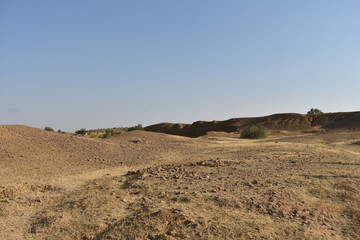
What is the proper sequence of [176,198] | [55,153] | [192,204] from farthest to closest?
1. [55,153]
2. [176,198]
3. [192,204]

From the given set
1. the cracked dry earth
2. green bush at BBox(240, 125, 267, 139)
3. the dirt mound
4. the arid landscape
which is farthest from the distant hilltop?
the cracked dry earth

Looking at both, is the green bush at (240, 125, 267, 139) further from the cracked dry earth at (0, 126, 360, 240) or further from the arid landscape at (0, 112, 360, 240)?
the cracked dry earth at (0, 126, 360, 240)

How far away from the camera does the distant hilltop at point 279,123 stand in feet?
148

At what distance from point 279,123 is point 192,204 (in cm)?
4619

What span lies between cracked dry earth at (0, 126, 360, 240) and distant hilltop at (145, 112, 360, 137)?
118 feet

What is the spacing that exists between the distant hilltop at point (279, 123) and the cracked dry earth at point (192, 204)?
35.9m

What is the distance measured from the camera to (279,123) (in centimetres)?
4988

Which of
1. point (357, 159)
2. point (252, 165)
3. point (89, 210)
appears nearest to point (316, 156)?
point (357, 159)

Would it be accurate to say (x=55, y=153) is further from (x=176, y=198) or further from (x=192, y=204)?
(x=192, y=204)

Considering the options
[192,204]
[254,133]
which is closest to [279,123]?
[254,133]

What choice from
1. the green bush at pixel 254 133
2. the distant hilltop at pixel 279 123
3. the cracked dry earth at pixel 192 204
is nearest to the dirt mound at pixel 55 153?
the cracked dry earth at pixel 192 204

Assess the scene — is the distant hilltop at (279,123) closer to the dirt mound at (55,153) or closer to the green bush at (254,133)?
the green bush at (254,133)

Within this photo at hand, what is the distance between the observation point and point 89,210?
6.35 meters

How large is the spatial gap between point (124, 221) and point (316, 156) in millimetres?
8712
